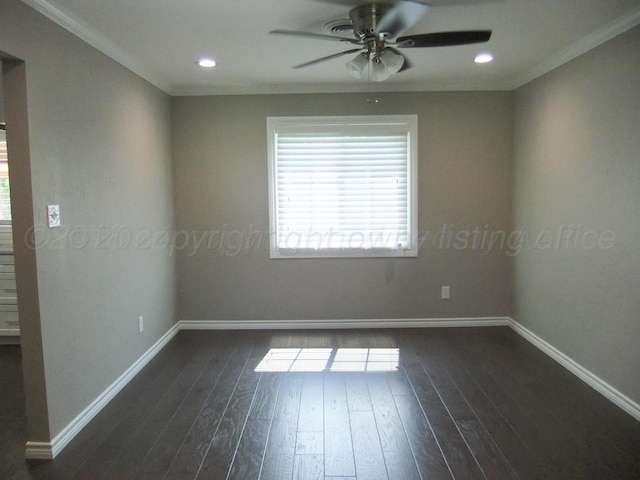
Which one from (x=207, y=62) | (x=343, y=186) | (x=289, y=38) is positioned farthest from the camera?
(x=343, y=186)

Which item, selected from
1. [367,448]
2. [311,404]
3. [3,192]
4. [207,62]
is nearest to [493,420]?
[367,448]

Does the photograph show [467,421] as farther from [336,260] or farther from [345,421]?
[336,260]

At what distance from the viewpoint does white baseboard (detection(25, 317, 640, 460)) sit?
2.33m

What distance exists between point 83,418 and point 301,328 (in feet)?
7.08

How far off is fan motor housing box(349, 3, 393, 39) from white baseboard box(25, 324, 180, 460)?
9.30 ft

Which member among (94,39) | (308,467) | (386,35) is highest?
(94,39)

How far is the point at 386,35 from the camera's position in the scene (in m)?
2.30

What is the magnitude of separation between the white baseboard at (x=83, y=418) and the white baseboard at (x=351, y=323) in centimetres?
77

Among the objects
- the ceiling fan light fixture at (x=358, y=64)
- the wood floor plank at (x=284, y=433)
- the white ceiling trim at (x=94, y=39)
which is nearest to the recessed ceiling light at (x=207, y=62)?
the white ceiling trim at (x=94, y=39)

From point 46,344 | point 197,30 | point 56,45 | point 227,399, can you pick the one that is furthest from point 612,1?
point 46,344

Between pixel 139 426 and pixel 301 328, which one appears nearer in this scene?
pixel 139 426

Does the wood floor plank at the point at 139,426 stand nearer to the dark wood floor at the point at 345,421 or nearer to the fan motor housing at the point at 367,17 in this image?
the dark wood floor at the point at 345,421

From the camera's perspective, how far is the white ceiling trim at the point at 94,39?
2193 millimetres

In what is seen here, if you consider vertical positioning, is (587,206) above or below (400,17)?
below
